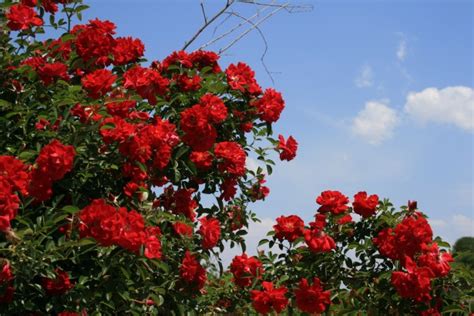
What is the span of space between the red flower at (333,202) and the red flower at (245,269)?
491mm

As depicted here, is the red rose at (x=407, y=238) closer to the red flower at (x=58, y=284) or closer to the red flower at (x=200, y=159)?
the red flower at (x=200, y=159)

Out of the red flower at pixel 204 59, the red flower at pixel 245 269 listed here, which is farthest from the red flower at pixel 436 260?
the red flower at pixel 204 59

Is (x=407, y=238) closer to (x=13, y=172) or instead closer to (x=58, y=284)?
(x=58, y=284)

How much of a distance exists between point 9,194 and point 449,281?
2.30 meters

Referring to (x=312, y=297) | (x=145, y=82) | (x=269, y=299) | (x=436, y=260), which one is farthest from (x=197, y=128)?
(x=436, y=260)

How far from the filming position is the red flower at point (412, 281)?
10.7 feet

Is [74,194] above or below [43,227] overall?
above

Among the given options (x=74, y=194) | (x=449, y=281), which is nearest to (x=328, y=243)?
(x=449, y=281)

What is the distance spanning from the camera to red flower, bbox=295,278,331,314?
341 cm

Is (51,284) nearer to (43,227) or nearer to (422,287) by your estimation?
(43,227)

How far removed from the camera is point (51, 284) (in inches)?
110

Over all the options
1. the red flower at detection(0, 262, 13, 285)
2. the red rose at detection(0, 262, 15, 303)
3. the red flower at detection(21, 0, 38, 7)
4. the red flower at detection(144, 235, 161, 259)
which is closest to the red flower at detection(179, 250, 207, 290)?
the red flower at detection(144, 235, 161, 259)

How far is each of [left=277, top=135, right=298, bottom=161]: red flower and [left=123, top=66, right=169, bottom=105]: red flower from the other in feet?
2.69

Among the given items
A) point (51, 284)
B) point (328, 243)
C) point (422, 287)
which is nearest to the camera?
point (51, 284)
